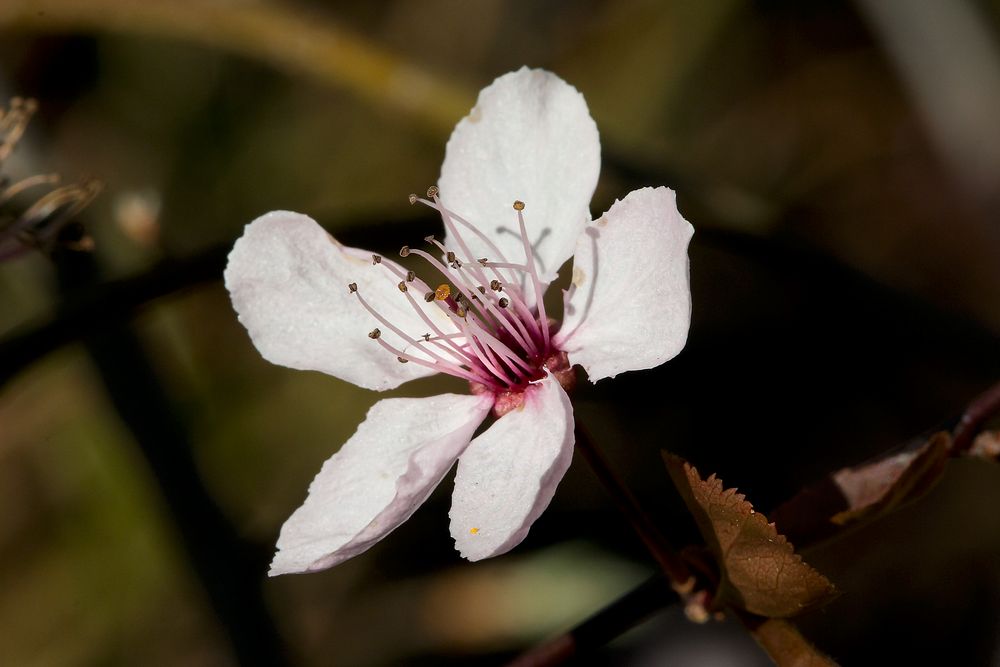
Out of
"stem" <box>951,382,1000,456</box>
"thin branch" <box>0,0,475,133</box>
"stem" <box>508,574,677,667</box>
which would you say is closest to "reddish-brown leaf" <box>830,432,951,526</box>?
"stem" <box>951,382,1000,456</box>

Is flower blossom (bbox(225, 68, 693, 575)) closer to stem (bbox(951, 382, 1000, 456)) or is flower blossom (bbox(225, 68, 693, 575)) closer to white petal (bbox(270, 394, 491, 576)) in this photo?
white petal (bbox(270, 394, 491, 576))

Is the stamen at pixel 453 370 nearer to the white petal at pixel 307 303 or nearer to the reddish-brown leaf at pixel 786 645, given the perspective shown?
the white petal at pixel 307 303

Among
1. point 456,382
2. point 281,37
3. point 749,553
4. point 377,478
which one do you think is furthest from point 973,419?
point 281,37

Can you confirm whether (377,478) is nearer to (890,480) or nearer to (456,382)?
(890,480)

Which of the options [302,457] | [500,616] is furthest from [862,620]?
[302,457]

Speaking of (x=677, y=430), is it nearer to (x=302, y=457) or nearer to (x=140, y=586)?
(x=302, y=457)

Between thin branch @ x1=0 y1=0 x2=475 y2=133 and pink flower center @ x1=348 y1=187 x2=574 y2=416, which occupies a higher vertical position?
thin branch @ x1=0 y1=0 x2=475 y2=133

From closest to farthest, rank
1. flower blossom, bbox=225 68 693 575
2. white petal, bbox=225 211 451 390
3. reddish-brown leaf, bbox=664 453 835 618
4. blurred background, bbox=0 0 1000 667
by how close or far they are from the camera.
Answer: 1. reddish-brown leaf, bbox=664 453 835 618
2. flower blossom, bbox=225 68 693 575
3. white petal, bbox=225 211 451 390
4. blurred background, bbox=0 0 1000 667
